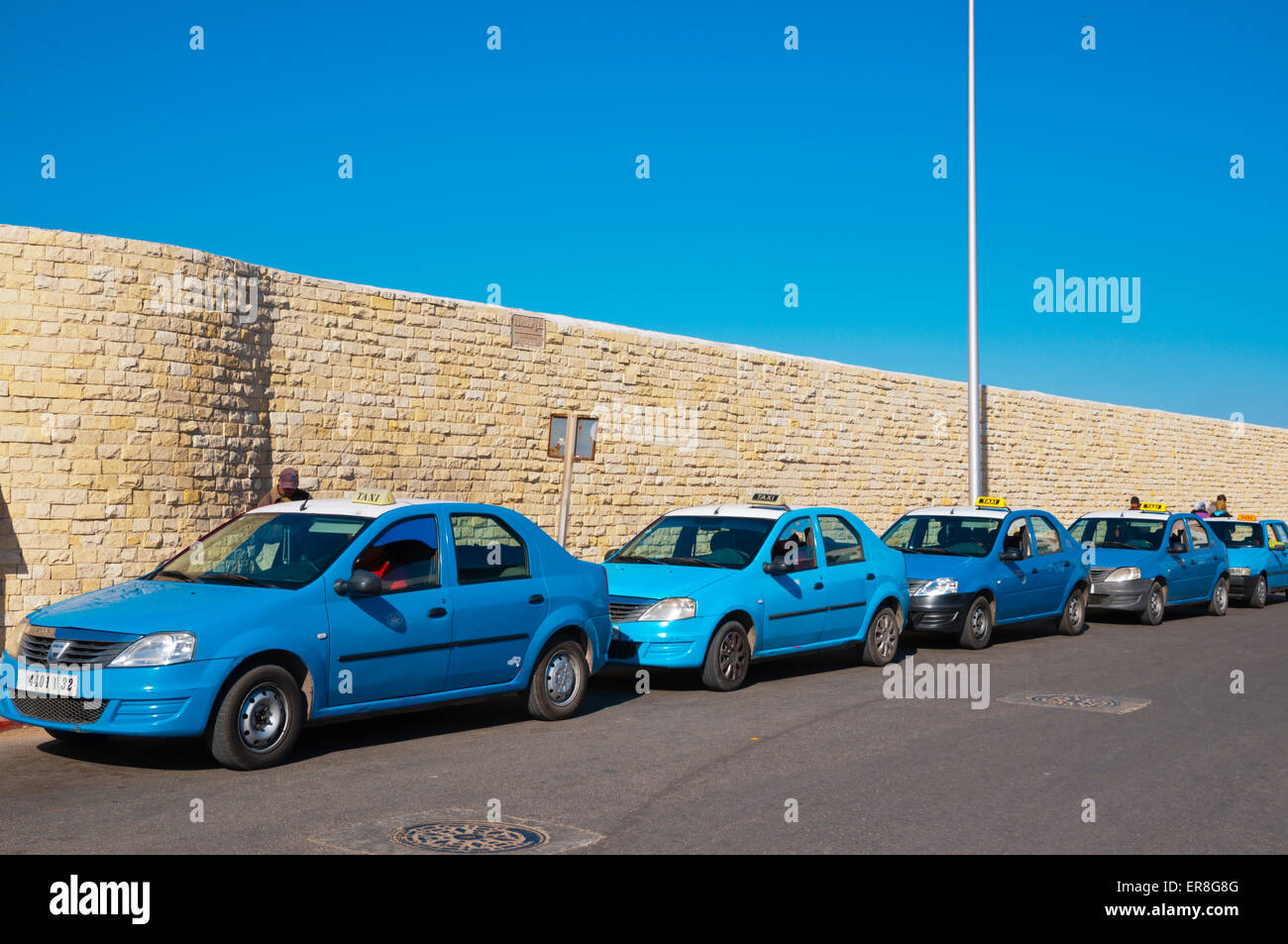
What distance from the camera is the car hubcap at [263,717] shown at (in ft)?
25.2

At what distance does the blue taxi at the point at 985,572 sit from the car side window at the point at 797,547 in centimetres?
272

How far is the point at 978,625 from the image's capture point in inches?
594

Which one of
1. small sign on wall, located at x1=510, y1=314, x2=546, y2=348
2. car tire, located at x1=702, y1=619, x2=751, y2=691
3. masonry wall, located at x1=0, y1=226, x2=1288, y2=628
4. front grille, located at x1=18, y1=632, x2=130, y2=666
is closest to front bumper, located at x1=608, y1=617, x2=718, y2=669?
car tire, located at x1=702, y1=619, x2=751, y2=691

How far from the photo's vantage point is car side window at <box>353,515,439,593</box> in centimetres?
873

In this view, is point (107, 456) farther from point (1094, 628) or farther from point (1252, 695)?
point (1094, 628)

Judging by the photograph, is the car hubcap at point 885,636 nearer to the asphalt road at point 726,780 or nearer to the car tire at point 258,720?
the asphalt road at point 726,780

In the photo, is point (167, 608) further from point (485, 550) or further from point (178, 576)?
point (485, 550)

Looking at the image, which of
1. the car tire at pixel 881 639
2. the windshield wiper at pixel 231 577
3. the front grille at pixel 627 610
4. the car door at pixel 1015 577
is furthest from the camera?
the car door at pixel 1015 577

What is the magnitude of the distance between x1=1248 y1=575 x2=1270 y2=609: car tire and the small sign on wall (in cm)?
1373

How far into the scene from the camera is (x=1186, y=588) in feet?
65.9

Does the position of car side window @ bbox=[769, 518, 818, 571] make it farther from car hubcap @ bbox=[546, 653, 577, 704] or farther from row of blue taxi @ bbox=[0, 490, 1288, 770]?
car hubcap @ bbox=[546, 653, 577, 704]

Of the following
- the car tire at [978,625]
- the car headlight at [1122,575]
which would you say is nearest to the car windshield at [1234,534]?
the car headlight at [1122,575]

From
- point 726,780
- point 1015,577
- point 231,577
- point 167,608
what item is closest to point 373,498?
point 231,577
